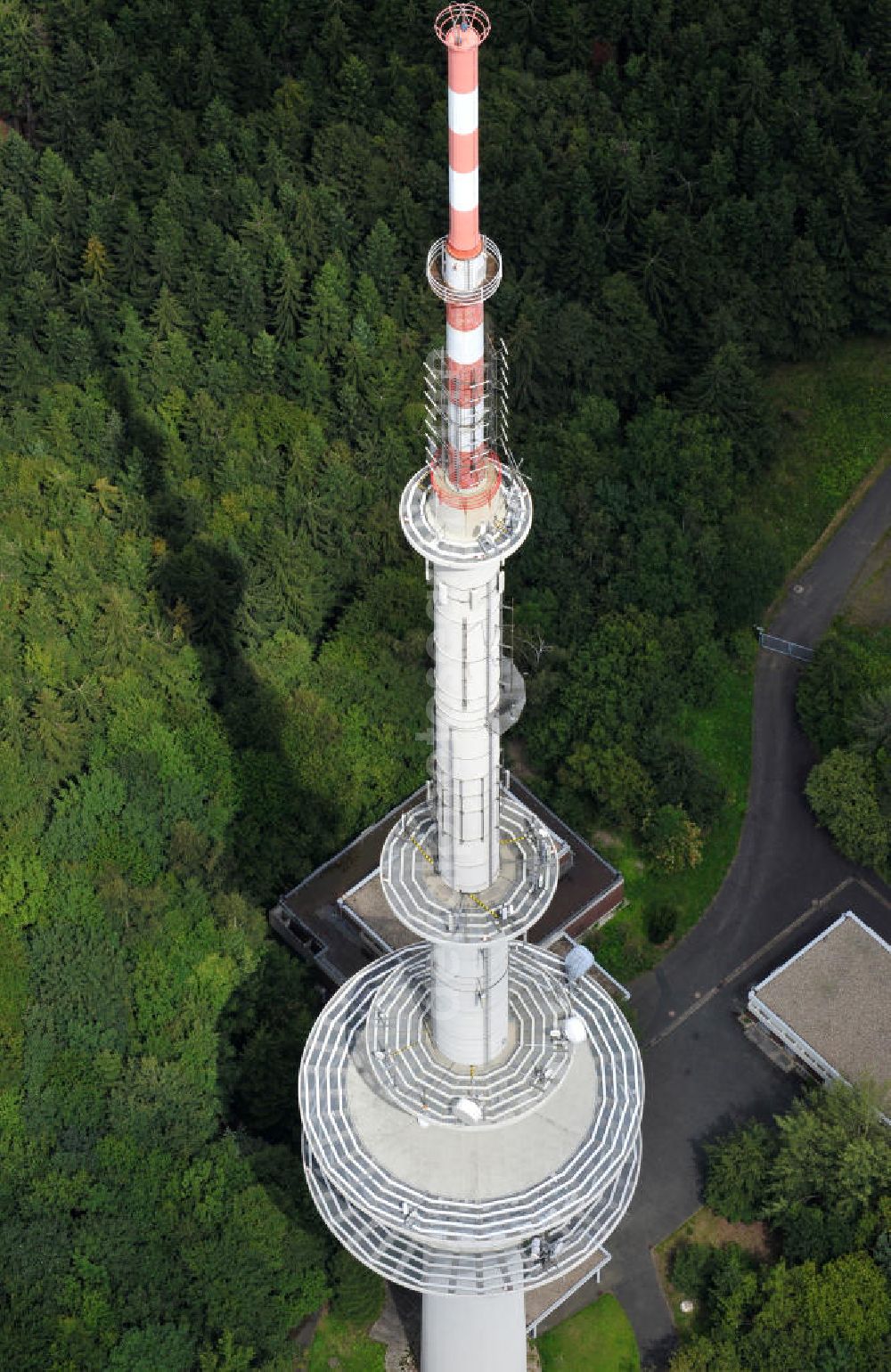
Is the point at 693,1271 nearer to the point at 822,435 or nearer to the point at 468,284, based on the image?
the point at 468,284

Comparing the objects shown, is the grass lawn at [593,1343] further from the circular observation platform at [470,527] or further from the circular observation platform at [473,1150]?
the circular observation platform at [470,527]

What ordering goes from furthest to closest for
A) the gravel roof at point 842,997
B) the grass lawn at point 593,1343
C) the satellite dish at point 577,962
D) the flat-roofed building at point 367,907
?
1. the flat-roofed building at point 367,907
2. the gravel roof at point 842,997
3. the grass lawn at point 593,1343
4. the satellite dish at point 577,962

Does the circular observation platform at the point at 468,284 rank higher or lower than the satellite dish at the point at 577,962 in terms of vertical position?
higher

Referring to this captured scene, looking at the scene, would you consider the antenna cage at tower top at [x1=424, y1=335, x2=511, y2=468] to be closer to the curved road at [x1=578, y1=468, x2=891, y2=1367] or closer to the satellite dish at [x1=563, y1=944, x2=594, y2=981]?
the satellite dish at [x1=563, y1=944, x2=594, y2=981]

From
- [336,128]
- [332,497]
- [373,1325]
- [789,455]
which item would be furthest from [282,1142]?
[336,128]

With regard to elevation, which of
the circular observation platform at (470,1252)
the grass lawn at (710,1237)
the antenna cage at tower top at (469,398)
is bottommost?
the grass lawn at (710,1237)

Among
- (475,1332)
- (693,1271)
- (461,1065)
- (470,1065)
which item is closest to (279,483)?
(461,1065)

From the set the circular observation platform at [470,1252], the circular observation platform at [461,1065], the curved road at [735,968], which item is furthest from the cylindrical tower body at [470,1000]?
the curved road at [735,968]

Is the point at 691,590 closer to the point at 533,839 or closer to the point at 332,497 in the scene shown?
the point at 332,497
